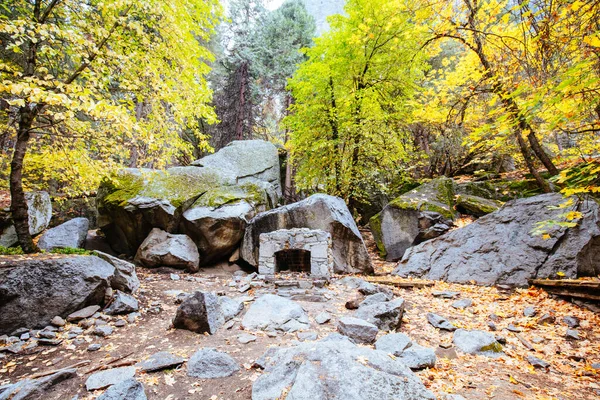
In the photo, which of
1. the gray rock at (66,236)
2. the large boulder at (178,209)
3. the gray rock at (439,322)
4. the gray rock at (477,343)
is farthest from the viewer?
the large boulder at (178,209)

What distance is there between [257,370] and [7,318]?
11.4ft

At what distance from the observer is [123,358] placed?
10.1 feet

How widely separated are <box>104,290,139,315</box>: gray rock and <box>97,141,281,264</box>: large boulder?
3437mm

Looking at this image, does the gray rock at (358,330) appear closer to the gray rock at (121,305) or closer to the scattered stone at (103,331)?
the scattered stone at (103,331)

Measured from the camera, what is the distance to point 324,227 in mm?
7734

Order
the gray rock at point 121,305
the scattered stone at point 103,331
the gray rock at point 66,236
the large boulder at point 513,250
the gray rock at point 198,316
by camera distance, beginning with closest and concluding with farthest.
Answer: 1. the scattered stone at point 103,331
2. the gray rock at point 198,316
3. the gray rock at point 121,305
4. the large boulder at point 513,250
5. the gray rock at point 66,236

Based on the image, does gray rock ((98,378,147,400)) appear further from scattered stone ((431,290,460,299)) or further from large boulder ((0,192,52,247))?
large boulder ((0,192,52,247))

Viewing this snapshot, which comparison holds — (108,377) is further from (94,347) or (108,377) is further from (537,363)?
(537,363)

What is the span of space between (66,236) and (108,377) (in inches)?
288

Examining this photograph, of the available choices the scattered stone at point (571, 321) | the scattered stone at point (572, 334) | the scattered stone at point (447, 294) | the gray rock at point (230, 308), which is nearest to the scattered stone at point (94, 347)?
the gray rock at point (230, 308)

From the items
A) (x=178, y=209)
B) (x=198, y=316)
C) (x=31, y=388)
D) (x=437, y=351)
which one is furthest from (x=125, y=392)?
(x=178, y=209)

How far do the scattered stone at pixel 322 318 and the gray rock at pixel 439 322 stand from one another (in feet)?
5.17

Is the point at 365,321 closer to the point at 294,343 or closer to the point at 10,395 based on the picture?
the point at 294,343

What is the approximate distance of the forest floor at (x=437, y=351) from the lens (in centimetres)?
249
